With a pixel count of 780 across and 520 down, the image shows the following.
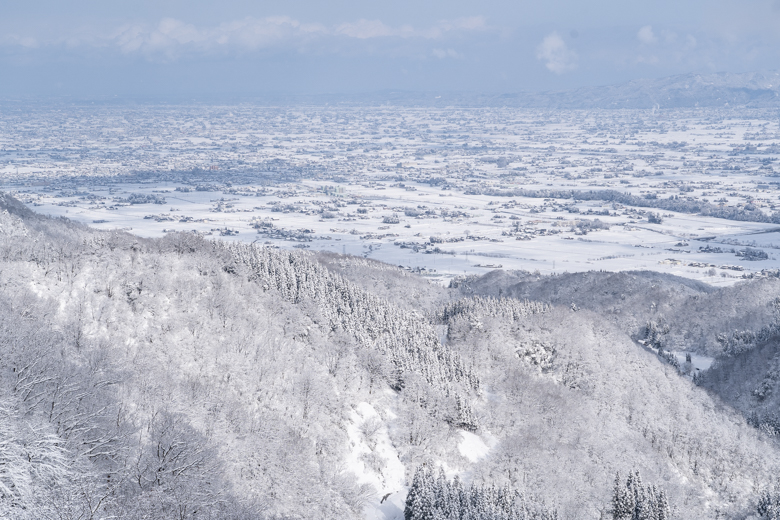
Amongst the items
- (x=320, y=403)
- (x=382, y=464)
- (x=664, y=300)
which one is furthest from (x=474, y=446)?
(x=664, y=300)

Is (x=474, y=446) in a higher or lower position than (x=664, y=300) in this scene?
higher

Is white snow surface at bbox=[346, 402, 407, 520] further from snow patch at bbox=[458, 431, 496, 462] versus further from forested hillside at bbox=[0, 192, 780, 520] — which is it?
snow patch at bbox=[458, 431, 496, 462]

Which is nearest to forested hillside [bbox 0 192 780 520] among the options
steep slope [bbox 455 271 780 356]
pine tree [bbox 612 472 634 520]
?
pine tree [bbox 612 472 634 520]

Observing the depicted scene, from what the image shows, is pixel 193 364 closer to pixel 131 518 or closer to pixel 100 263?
pixel 100 263

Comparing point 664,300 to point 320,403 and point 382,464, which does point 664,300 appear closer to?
point 382,464

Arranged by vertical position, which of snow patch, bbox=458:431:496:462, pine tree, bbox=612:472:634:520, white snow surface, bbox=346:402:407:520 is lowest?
pine tree, bbox=612:472:634:520

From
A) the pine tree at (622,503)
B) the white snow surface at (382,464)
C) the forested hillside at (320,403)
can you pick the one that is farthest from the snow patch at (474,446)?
the pine tree at (622,503)

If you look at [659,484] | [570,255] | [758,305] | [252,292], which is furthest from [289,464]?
[570,255]

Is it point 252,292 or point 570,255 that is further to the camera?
point 570,255
